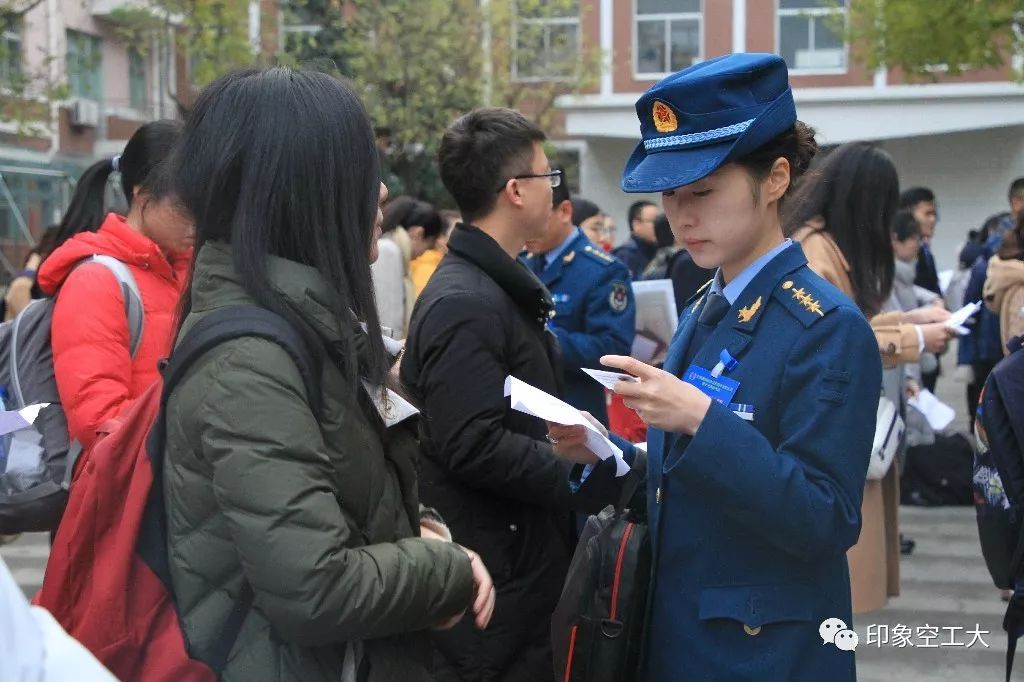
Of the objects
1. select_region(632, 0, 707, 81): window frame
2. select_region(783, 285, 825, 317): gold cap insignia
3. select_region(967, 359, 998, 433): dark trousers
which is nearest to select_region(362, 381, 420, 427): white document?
select_region(783, 285, 825, 317): gold cap insignia

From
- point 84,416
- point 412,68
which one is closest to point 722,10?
point 412,68

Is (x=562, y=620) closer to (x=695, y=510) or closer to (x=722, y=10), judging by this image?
(x=695, y=510)

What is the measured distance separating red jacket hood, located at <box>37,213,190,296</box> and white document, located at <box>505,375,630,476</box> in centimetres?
170

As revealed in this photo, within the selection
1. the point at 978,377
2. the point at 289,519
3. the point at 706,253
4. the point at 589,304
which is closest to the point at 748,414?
the point at 706,253

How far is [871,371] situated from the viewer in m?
2.29

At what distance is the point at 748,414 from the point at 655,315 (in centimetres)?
450

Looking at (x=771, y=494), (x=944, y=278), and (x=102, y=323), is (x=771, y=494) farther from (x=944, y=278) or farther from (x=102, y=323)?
(x=944, y=278)

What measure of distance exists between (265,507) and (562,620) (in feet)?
2.80

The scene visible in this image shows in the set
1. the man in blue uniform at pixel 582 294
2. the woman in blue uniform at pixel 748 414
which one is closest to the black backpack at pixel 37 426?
the woman in blue uniform at pixel 748 414

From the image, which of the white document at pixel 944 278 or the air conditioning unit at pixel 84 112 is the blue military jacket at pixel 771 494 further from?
the air conditioning unit at pixel 84 112

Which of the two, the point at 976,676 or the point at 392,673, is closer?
the point at 392,673

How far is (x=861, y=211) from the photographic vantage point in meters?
4.53

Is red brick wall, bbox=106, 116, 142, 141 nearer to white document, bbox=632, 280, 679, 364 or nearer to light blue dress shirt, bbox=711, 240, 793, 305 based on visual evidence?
white document, bbox=632, 280, 679, 364

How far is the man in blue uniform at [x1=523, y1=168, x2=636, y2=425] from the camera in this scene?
5.58 m
